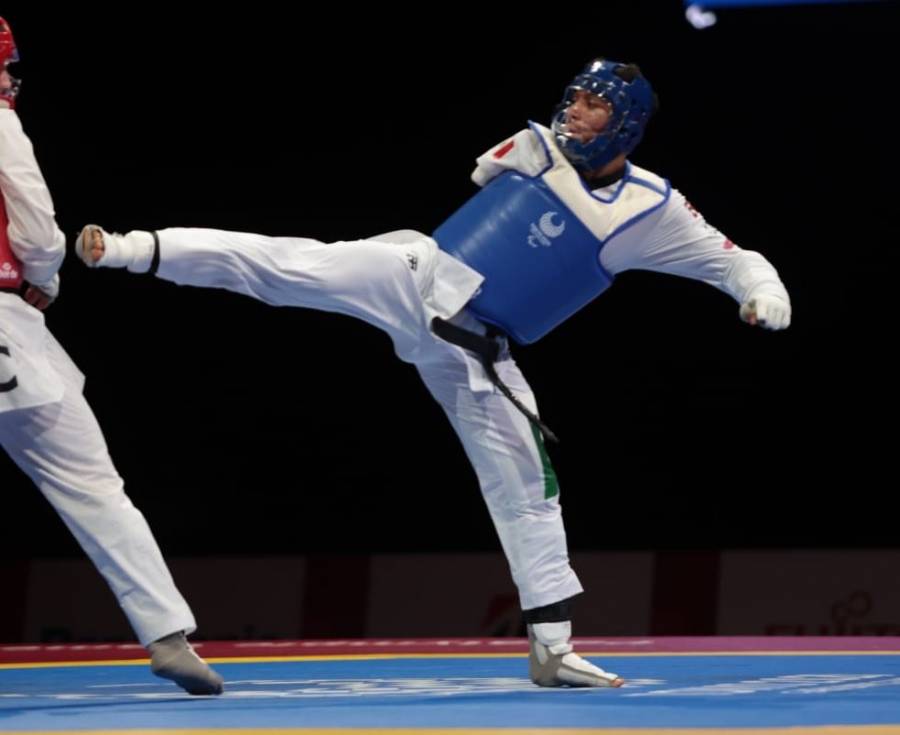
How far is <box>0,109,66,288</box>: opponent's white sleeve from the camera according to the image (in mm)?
4742

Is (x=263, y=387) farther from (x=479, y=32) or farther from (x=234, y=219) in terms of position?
(x=479, y=32)

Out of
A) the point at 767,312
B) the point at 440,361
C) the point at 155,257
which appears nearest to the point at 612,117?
the point at 767,312

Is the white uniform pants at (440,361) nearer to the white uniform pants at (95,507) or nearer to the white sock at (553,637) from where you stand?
the white sock at (553,637)

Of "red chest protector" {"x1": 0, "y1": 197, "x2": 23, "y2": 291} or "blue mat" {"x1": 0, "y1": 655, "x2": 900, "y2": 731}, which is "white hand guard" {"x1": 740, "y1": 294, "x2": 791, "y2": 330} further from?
"red chest protector" {"x1": 0, "y1": 197, "x2": 23, "y2": 291}

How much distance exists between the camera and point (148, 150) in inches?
395

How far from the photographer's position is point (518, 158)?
556 centimetres

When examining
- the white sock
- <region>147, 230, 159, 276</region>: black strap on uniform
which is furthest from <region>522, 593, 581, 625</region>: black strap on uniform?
<region>147, 230, 159, 276</region>: black strap on uniform

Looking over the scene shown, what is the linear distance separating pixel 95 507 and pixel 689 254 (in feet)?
6.86

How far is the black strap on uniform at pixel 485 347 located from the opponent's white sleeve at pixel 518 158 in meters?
0.55

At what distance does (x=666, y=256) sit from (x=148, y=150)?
513cm

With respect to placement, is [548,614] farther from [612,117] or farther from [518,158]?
[612,117]

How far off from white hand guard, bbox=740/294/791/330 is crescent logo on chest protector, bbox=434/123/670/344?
48 centimetres

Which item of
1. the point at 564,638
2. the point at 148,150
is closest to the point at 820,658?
the point at 564,638

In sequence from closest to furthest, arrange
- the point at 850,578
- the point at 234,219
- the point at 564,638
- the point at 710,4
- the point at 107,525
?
the point at 107,525, the point at 564,638, the point at 710,4, the point at 850,578, the point at 234,219
